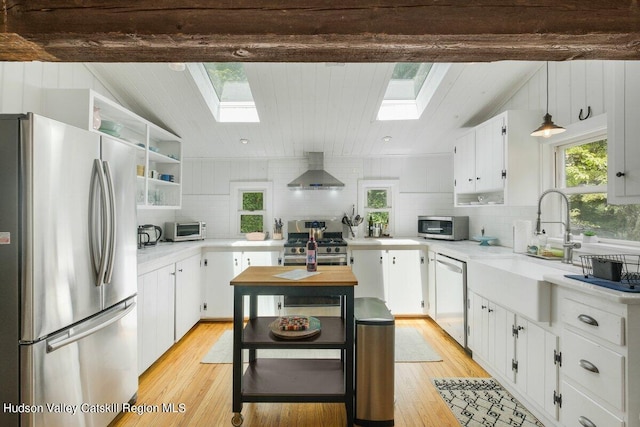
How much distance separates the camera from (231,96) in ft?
12.0

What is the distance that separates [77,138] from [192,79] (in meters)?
1.59

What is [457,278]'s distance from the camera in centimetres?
310

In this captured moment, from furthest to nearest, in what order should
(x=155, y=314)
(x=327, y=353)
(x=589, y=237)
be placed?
(x=327, y=353)
(x=155, y=314)
(x=589, y=237)

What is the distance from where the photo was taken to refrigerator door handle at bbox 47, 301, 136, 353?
1.52 m

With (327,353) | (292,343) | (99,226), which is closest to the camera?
(99,226)

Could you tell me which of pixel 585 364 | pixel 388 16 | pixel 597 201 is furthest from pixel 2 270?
pixel 597 201

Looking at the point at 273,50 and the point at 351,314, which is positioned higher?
the point at 273,50

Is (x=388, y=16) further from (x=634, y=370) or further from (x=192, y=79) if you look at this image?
(x=192, y=79)

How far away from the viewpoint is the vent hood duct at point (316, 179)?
4.29 metres

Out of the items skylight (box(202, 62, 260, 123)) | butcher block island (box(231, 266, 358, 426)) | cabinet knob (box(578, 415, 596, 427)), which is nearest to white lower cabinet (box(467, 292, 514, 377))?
cabinet knob (box(578, 415, 596, 427))

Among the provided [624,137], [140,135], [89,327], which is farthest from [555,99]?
[140,135]

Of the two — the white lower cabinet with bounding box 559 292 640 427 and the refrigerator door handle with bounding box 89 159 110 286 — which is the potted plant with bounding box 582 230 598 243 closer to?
the white lower cabinet with bounding box 559 292 640 427

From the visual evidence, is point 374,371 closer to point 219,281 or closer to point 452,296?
point 452,296

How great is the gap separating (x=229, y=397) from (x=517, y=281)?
225cm
